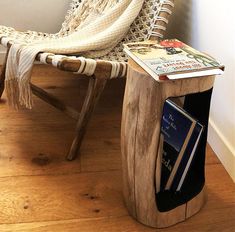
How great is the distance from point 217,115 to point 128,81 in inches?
21.2

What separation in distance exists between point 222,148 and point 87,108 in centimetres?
52

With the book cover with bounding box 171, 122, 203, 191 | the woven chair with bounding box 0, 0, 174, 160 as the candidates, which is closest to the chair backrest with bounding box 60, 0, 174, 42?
the woven chair with bounding box 0, 0, 174, 160

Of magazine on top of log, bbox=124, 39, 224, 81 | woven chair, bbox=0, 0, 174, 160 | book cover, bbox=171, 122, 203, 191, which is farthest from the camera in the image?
woven chair, bbox=0, 0, 174, 160

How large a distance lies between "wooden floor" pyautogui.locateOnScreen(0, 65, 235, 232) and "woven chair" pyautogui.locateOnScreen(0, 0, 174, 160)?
0.11 metres

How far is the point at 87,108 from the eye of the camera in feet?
4.15

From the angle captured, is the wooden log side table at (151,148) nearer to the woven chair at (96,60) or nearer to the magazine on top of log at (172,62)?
the magazine on top of log at (172,62)

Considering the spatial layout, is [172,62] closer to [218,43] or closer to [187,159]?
[187,159]

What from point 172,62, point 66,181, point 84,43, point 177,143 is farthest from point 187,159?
point 84,43

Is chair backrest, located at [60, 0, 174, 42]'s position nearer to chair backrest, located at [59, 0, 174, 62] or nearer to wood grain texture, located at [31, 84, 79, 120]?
chair backrest, located at [59, 0, 174, 62]

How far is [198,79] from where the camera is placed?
2.91 feet

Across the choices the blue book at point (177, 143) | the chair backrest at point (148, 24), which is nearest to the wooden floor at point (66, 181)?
the blue book at point (177, 143)

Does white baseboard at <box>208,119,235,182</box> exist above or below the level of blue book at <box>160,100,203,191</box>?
below

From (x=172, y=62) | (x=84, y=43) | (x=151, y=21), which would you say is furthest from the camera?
(x=151, y=21)

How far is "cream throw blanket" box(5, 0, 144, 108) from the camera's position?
126cm
